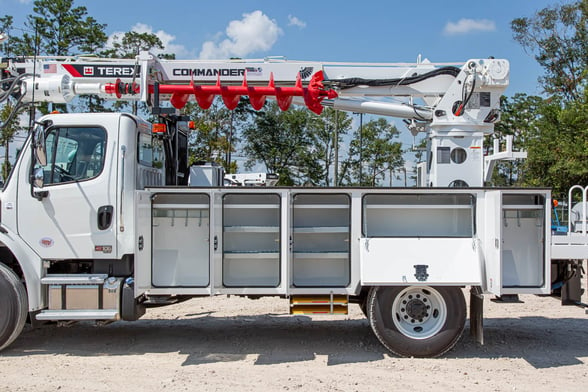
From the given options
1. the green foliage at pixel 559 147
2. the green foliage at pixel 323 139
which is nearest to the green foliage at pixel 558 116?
the green foliage at pixel 559 147

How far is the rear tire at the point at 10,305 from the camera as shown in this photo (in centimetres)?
587

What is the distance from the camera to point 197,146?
107 feet

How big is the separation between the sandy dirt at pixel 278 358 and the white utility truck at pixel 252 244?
0.44m

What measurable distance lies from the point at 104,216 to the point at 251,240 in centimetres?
172

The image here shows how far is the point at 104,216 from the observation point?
6.07m

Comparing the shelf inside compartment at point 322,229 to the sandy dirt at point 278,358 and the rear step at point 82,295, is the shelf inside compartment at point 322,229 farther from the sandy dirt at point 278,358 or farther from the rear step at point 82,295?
the rear step at point 82,295

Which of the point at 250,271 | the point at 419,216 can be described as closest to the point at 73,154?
the point at 250,271

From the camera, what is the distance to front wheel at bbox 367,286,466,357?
5.99 metres

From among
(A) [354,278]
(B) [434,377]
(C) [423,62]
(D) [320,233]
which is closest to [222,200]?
(D) [320,233]

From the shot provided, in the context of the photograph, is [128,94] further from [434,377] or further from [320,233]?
[434,377]

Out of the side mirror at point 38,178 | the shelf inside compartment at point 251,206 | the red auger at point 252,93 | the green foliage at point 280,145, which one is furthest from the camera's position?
the green foliage at point 280,145

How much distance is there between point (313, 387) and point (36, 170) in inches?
150

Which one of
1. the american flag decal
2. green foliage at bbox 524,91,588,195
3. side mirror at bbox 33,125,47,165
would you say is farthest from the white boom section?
green foliage at bbox 524,91,588,195

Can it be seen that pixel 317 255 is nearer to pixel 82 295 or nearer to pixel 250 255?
pixel 250 255
